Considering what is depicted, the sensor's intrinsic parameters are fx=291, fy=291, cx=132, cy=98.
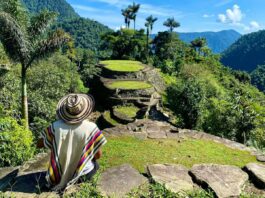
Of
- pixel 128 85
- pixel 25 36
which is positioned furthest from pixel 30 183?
pixel 128 85


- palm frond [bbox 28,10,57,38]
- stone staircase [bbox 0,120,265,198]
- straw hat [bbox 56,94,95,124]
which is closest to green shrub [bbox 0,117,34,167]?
stone staircase [bbox 0,120,265,198]

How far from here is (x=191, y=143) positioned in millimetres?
6824

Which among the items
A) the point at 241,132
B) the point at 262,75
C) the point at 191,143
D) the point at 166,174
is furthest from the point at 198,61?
the point at 262,75

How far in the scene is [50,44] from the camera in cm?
1262

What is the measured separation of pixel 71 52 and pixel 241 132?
42.8 metres

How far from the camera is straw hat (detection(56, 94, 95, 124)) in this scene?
353 cm

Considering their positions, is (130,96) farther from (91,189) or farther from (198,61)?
(198,61)

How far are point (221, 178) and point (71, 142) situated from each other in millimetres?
2281

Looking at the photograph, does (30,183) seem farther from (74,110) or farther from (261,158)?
(261,158)

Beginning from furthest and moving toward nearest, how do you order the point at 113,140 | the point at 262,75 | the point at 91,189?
1. the point at 262,75
2. the point at 113,140
3. the point at 91,189

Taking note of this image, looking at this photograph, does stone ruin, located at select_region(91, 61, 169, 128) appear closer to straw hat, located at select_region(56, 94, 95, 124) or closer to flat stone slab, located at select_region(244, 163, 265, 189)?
flat stone slab, located at select_region(244, 163, 265, 189)

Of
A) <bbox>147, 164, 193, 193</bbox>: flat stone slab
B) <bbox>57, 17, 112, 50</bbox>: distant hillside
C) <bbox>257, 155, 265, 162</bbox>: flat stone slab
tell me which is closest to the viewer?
<bbox>147, 164, 193, 193</bbox>: flat stone slab

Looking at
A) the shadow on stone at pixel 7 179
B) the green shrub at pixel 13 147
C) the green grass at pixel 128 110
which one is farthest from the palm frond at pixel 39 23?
the shadow on stone at pixel 7 179

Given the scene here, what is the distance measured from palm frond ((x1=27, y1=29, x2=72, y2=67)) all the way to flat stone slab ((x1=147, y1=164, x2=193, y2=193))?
9530mm
